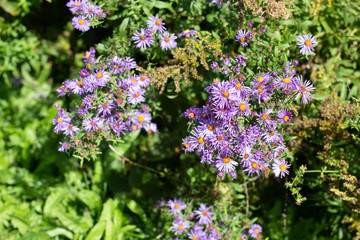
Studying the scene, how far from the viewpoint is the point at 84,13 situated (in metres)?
1.97

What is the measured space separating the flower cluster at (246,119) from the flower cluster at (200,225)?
0.57 m

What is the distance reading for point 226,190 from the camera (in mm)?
2537

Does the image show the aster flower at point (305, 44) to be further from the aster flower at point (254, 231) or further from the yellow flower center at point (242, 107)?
the aster flower at point (254, 231)

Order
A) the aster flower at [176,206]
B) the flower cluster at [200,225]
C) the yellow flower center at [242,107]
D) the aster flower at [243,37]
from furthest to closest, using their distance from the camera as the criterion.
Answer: the aster flower at [176,206] → the flower cluster at [200,225] → the aster flower at [243,37] → the yellow flower center at [242,107]

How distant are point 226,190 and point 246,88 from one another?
3.41 feet

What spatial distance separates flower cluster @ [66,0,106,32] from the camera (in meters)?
1.96

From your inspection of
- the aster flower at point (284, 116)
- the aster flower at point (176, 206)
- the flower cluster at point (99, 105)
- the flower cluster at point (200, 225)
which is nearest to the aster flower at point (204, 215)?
the flower cluster at point (200, 225)

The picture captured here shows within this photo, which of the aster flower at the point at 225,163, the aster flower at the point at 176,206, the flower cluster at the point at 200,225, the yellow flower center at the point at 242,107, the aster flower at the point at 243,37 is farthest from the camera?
the aster flower at the point at 176,206

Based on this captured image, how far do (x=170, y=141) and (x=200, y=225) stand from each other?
75 cm

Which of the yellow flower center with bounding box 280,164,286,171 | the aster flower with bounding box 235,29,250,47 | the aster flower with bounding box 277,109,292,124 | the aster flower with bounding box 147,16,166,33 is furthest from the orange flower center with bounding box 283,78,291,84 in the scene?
the aster flower with bounding box 147,16,166,33

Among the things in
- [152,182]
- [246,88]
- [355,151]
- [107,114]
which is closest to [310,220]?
[355,151]

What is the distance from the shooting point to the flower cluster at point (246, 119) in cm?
171

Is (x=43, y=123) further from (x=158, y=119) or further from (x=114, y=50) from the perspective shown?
(x=114, y=50)

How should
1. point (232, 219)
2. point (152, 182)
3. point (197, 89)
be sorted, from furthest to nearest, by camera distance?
1. point (152, 182)
2. point (197, 89)
3. point (232, 219)
